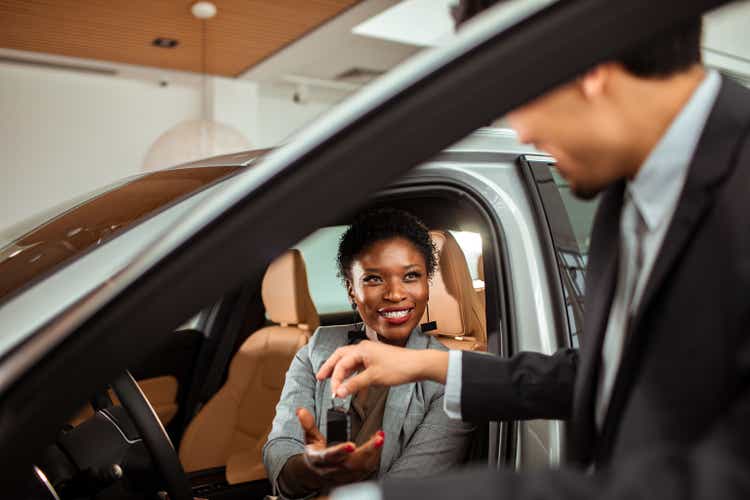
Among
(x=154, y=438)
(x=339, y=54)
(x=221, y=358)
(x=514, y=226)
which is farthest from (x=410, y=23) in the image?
(x=154, y=438)

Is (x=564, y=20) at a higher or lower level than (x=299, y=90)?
lower

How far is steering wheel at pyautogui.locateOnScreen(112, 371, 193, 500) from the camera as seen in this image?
1.17 m

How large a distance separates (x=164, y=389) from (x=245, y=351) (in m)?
0.28

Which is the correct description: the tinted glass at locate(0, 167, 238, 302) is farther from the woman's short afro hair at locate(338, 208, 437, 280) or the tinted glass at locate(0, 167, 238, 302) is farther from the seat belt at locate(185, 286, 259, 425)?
the seat belt at locate(185, 286, 259, 425)

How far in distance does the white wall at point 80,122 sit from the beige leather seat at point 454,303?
456 centimetres

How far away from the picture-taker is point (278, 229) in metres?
0.54

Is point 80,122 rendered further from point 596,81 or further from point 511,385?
point 596,81

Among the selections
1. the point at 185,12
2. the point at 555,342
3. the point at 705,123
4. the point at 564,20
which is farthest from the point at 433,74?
the point at 185,12

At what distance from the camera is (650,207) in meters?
0.64

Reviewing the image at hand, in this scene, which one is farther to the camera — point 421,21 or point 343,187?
point 421,21

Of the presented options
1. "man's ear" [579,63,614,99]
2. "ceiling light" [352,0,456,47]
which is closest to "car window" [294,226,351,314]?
"man's ear" [579,63,614,99]

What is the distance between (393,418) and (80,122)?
19.3 feet

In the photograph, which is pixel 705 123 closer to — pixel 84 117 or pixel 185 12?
pixel 185 12

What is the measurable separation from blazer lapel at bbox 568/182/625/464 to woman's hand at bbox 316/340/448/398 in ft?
0.99
